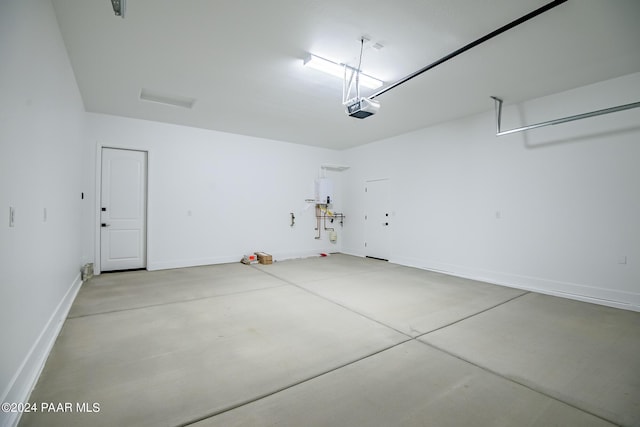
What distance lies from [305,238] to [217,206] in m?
2.51

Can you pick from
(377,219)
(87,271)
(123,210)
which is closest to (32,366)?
(87,271)

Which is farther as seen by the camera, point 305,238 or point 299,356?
point 305,238

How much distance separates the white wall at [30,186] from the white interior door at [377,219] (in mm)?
6003

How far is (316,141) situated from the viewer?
748 cm

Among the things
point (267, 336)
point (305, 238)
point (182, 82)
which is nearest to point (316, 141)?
point (305, 238)

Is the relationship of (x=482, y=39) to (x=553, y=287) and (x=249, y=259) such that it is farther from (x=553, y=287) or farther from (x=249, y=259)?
(x=249, y=259)

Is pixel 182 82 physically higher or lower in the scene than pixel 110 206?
higher

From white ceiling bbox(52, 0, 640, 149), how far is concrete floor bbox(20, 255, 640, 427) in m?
3.08

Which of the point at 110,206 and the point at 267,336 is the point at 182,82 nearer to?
the point at 110,206

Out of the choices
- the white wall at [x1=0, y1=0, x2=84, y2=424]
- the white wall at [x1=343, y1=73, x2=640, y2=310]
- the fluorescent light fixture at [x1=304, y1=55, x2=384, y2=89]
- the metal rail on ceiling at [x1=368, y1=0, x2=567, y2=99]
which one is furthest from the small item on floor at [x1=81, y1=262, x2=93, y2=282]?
the white wall at [x1=343, y1=73, x2=640, y2=310]

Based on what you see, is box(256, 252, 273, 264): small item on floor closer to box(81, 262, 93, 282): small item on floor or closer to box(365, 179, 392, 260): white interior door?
box(365, 179, 392, 260): white interior door

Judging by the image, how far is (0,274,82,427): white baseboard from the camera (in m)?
1.62

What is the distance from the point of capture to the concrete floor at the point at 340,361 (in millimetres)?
1758

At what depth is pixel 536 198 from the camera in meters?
4.56
